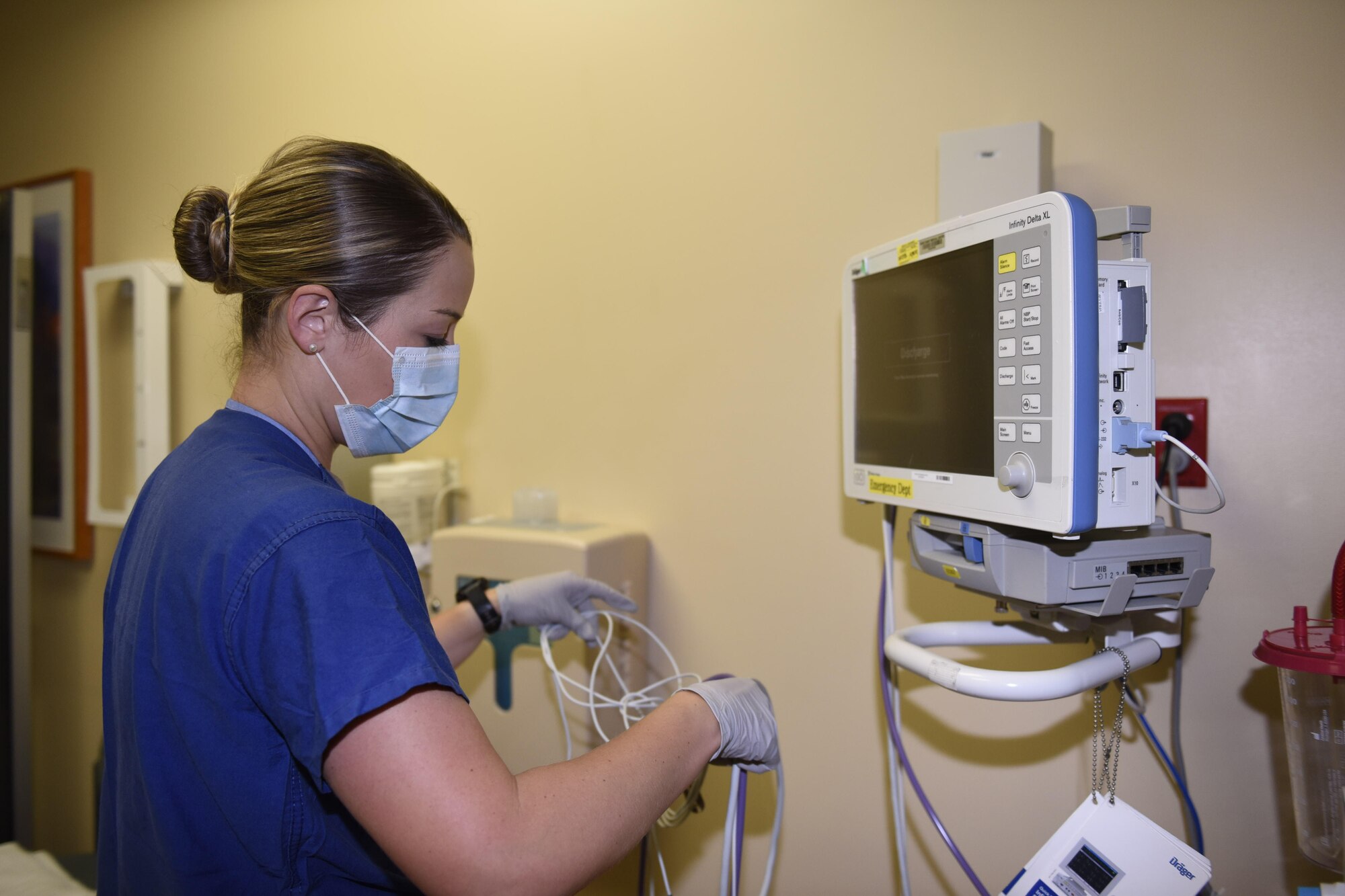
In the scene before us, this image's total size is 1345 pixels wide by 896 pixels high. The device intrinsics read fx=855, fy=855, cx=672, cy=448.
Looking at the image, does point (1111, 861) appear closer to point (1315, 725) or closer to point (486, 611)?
point (1315, 725)

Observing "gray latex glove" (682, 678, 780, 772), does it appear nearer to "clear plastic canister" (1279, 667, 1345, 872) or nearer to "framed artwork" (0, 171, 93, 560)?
"clear plastic canister" (1279, 667, 1345, 872)

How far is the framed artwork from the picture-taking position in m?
2.32

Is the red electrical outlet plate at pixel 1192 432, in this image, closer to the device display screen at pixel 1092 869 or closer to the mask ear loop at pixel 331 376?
the device display screen at pixel 1092 869

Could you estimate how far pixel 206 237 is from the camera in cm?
93

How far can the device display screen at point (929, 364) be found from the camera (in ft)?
2.90

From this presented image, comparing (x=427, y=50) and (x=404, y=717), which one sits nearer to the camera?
(x=404, y=717)

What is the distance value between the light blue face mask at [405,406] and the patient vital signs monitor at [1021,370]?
54 centimetres

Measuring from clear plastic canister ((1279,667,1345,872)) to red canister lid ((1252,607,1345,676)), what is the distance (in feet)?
0.12

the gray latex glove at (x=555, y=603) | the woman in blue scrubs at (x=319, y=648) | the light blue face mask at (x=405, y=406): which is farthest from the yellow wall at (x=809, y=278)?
the light blue face mask at (x=405, y=406)

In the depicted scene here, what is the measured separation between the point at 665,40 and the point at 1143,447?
3.59ft

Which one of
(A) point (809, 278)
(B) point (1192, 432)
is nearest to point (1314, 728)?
(B) point (1192, 432)

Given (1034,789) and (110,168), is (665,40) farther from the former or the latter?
(110,168)

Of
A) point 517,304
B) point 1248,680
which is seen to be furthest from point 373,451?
point 1248,680

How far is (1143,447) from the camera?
0.81m
